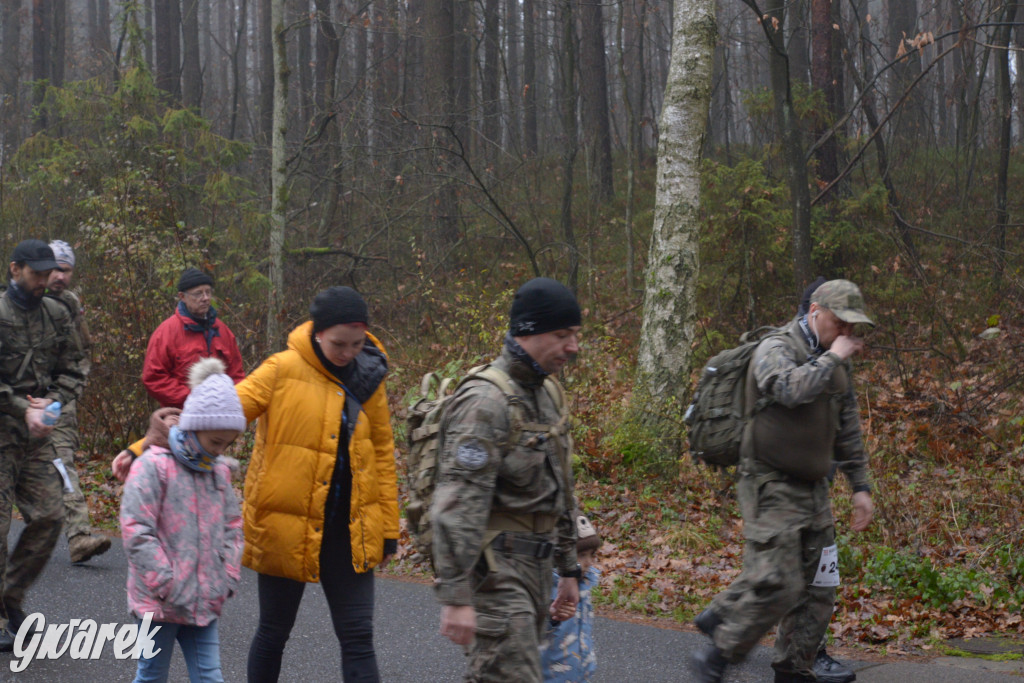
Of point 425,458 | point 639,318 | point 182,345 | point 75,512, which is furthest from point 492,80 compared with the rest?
point 425,458

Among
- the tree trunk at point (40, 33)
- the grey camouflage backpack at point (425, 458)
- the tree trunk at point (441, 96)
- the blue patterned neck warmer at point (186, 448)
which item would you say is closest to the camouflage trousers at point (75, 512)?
the blue patterned neck warmer at point (186, 448)

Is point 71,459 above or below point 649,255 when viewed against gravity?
below

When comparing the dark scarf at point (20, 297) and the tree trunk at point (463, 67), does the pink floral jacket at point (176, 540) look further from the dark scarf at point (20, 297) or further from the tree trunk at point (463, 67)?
the tree trunk at point (463, 67)

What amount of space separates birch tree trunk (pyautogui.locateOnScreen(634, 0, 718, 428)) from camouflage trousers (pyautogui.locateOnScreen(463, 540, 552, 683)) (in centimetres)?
716

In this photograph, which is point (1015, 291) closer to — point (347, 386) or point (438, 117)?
point (438, 117)

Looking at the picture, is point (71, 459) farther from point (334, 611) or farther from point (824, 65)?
point (824, 65)

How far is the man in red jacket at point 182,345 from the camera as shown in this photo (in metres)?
7.29

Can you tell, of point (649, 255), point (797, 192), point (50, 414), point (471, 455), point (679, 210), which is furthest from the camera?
point (797, 192)

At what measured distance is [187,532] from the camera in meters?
4.01

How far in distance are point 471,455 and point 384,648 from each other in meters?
3.32

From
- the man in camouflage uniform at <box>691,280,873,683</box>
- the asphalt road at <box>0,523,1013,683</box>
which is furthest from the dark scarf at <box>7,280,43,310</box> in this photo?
the man in camouflage uniform at <box>691,280,873,683</box>

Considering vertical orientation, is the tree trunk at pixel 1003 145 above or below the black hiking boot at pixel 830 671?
above

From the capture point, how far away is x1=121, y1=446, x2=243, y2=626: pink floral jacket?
12.7 feet

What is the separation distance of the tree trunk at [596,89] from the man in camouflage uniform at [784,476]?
61.6 feet
